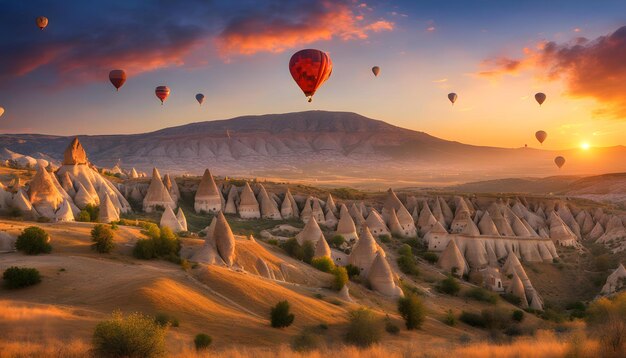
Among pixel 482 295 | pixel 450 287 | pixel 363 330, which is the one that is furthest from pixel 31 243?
pixel 482 295

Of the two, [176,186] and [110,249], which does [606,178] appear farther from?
[110,249]

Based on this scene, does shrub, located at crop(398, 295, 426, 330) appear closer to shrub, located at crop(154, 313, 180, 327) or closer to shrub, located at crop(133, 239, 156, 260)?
shrub, located at crop(154, 313, 180, 327)

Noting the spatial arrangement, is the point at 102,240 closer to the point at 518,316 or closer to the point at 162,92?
the point at 518,316

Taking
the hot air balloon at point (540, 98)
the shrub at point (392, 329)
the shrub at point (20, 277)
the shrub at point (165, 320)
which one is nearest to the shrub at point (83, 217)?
the shrub at point (20, 277)

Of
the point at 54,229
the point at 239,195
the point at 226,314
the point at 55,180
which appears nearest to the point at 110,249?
the point at 54,229

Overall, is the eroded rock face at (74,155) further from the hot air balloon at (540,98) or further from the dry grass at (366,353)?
the hot air balloon at (540,98)

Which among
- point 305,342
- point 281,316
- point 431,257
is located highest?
point 281,316
